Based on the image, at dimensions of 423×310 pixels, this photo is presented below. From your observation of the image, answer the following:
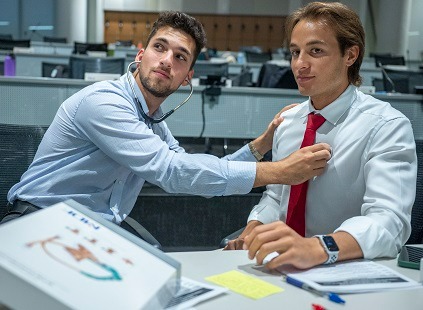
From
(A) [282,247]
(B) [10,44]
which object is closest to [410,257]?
(A) [282,247]

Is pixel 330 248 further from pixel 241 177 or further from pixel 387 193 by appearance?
pixel 241 177

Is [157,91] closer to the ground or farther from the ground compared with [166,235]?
farther from the ground

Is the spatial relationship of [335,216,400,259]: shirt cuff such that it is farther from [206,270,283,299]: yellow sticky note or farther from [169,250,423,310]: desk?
[206,270,283,299]: yellow sticky note

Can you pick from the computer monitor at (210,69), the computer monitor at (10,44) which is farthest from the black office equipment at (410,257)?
the computer monitor at (10,44)

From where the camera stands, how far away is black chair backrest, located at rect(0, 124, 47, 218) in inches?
92.3

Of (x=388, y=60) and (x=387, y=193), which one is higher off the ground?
(x=388, y=60)

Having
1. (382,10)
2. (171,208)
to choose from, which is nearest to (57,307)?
(171,208)

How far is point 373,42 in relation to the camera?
54.3 feet

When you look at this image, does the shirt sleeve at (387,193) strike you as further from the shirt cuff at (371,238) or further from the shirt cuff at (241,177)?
the shirt cuff at (241,177)

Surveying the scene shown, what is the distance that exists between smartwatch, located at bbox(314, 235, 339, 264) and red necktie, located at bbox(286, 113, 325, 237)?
47 centimetres

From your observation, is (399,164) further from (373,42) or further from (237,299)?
(373,42)

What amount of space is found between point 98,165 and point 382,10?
14709 millimetres

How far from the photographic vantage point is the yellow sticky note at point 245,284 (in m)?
1.20

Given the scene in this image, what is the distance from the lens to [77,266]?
873mm
